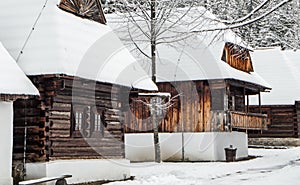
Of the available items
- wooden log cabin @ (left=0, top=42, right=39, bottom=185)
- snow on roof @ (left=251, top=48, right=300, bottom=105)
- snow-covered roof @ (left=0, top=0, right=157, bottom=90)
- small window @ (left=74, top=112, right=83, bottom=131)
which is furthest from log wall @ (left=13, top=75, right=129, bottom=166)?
snow on roof @ (left=251, top=48, right=300, bottom=105)

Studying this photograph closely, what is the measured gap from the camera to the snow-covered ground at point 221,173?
1631 centimetres

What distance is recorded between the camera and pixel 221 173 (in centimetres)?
1923

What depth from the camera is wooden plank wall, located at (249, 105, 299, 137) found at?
3562 centimetres

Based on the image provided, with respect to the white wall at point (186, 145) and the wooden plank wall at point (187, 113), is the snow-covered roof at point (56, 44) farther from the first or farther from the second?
the white wall at point (186, 145)

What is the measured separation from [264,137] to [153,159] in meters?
13.9

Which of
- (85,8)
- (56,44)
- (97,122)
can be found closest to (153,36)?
(85,8)

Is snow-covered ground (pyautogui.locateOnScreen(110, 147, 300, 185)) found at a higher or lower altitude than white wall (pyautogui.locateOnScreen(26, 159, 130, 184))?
lower

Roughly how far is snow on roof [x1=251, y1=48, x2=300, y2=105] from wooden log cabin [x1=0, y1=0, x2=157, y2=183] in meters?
19.6

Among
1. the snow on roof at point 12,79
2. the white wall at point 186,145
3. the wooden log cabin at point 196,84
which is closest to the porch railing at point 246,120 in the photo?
the wooden log cabin at point 196,84

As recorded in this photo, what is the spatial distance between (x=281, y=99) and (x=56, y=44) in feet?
77.2

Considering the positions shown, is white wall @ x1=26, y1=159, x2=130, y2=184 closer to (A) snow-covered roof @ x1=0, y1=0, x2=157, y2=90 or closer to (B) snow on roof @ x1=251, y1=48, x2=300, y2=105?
(A) snow-covered roof @ x1=0, y1=0, x2=157, y2=90

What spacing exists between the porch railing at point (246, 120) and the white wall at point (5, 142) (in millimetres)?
13013

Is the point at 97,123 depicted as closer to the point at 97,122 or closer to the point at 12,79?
the point at 97,122

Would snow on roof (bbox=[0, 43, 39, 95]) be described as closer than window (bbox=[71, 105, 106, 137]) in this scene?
Yes
